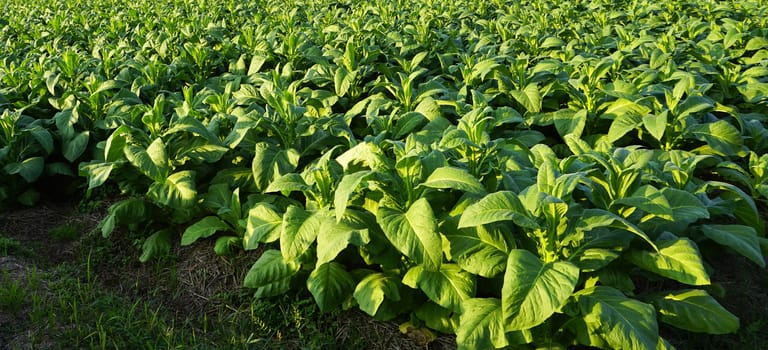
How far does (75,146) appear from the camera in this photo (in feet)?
14.9

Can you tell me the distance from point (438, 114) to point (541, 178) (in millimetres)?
1651

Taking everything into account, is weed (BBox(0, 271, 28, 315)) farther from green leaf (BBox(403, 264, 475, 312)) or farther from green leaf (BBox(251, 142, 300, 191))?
green leaf (BBox(403, 264, 475, 312))

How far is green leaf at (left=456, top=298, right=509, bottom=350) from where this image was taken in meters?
2.51

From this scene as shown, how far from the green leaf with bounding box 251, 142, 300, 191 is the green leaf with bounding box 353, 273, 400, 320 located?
1013mm

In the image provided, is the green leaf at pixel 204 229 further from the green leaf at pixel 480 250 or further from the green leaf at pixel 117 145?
the green leaf at pixel 480 250

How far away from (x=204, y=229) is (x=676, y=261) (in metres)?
2.53

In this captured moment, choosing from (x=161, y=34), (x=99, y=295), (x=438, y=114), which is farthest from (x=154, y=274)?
(x=161, y=34)

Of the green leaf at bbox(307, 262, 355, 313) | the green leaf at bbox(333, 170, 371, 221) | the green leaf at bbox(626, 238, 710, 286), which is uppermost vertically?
the green leaf at bbox(333, 170, 371, 221)

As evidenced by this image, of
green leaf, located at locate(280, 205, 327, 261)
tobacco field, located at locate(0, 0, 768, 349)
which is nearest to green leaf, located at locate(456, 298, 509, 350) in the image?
tobacco field, located at locate(0, 0, 768, 349)

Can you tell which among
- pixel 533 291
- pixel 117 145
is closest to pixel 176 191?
pixel 117 145

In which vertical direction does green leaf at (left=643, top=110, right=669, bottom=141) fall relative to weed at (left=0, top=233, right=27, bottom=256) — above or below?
above

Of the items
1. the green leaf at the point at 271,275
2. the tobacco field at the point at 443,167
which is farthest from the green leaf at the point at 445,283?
the green leaf at the point at 271,275

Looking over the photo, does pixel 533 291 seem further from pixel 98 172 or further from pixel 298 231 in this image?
pixel 98 172

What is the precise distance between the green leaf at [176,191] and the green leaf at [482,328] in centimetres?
187
